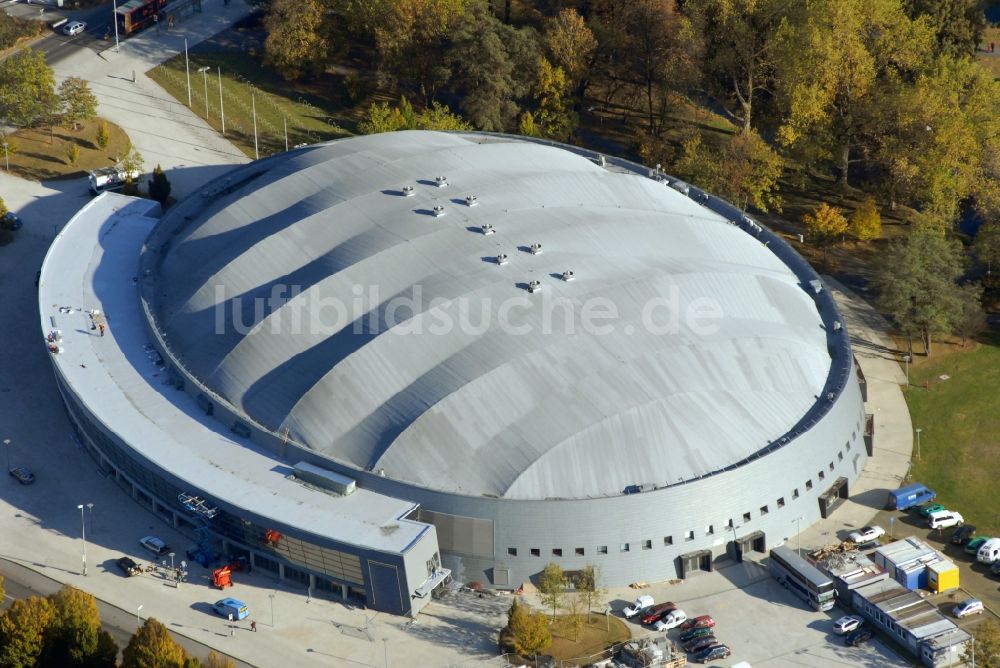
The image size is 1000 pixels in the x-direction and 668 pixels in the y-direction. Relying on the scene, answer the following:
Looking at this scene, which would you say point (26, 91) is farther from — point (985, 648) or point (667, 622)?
point (985, 648)

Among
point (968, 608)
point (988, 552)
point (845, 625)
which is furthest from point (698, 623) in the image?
point (988, 552)

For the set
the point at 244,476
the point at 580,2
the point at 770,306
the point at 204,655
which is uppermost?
the point at 580,2

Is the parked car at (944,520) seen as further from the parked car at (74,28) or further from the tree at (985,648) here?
the parked car at (74,28)

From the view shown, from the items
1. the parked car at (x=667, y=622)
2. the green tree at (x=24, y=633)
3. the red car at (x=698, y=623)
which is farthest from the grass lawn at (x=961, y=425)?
the green tree at (x=24, y=633)

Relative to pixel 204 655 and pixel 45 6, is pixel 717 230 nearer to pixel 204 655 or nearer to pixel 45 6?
pixel 204 655

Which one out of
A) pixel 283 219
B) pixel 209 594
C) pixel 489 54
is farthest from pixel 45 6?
pixel 209 594
